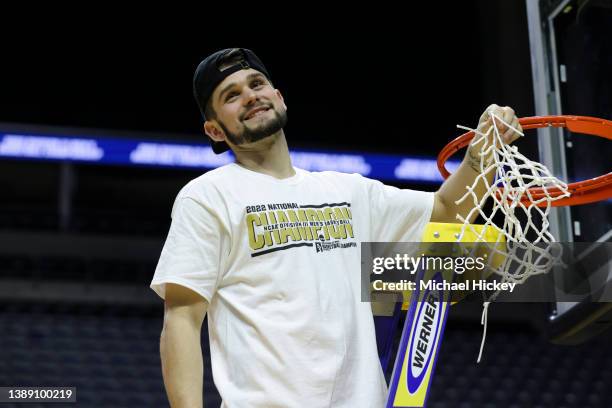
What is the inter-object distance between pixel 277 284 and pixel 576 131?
1138 mm

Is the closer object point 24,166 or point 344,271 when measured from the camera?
point 344,271

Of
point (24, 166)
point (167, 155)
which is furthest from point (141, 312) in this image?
point (24, 166)

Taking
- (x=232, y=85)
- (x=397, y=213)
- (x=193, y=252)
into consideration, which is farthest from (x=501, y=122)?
(x=193, y=252)

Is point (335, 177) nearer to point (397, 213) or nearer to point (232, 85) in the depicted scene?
point (397, 213)

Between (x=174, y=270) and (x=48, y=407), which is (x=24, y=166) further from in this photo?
(x=174, y=270)

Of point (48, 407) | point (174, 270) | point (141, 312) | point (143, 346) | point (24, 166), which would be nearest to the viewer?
point (174, 270)

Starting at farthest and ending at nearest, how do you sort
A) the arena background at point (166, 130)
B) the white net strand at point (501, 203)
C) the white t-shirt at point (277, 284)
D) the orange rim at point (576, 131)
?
the arena background at point (166, 130) < the orange rim at point (576, 131) < the white net strand at point (501, 203) < the white t-shirt at point (277, 284)

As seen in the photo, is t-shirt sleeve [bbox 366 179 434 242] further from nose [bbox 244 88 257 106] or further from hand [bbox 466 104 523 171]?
nose [bbox 244 88 257 106]

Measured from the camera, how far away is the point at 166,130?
9.38 m

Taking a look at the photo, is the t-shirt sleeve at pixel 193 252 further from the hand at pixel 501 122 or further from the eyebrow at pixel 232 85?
the hand at pixel 501 122

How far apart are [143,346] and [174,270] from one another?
6.29 meters

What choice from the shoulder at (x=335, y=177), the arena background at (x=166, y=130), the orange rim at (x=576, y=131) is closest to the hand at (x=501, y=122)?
the orange rim at (x=576, y=131)

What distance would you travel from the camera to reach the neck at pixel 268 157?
2.14 metres

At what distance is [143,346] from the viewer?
800cm
